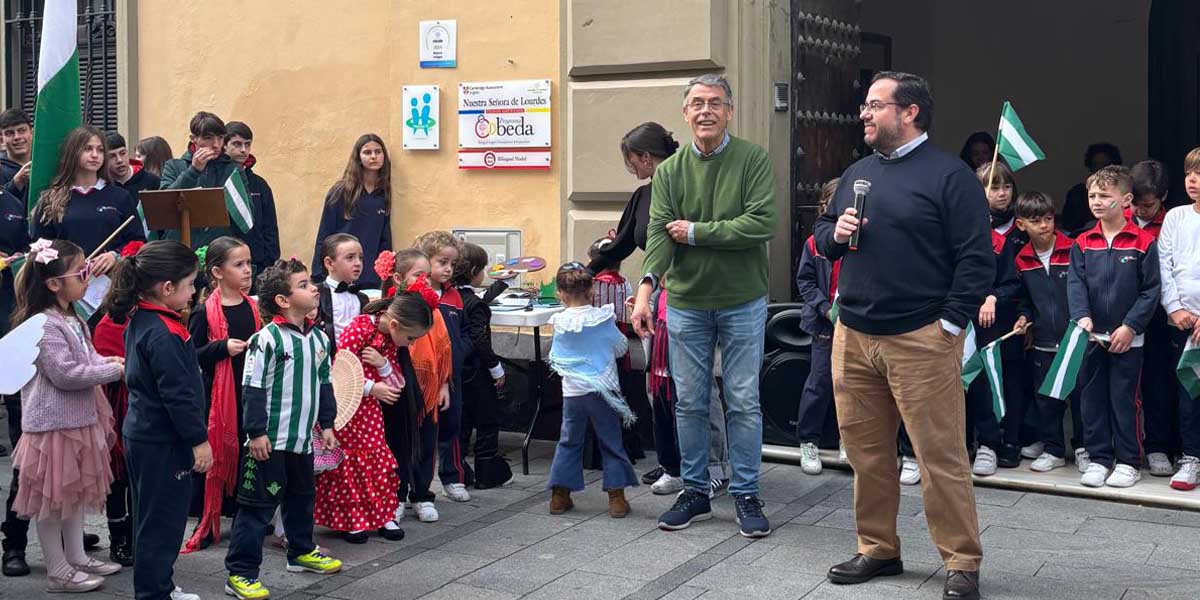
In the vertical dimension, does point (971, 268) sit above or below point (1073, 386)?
above

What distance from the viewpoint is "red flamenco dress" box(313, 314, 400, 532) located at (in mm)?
6035

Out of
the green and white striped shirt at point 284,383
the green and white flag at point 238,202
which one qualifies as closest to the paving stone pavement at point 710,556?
the green and white striped shirt at point 284,383

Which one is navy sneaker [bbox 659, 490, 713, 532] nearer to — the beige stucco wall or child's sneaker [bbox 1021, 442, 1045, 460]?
child's sneaker [bbox 1021, 442, 1045, 460]

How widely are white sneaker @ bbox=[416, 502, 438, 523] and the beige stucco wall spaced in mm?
2408

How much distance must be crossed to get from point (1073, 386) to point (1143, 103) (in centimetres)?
679

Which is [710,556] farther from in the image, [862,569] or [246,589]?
[246,589]

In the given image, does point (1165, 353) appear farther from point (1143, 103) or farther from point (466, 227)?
point (1143, 103)

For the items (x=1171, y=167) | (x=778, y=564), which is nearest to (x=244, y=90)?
(x=778, y=564)

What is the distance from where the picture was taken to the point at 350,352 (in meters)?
6.03

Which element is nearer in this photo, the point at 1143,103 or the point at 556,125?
the point at 556,125

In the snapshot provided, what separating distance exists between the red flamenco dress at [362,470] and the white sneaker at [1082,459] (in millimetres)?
3354

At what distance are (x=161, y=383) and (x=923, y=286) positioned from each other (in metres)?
2.66

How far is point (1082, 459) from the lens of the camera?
23.1ft

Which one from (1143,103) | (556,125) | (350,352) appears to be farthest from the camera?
(1143,103)
